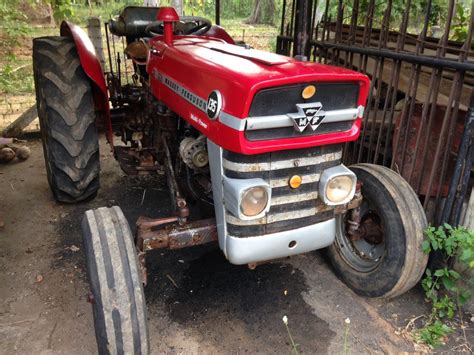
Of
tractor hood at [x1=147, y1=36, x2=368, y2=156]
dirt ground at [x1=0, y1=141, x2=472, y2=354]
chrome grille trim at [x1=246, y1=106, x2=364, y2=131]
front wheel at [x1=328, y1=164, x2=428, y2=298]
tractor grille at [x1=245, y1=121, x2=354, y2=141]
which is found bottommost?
dirt ground at [x1=0, y1=141, x2=472, y2=354]

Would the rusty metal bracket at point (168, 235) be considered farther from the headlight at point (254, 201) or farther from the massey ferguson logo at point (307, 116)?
the massey ferguson logo at point (307, 116)

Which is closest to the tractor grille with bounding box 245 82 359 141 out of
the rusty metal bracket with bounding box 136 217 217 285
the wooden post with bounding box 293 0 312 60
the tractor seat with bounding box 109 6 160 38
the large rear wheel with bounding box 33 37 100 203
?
the rusty metal bracket with bounding box 136 217 217 285

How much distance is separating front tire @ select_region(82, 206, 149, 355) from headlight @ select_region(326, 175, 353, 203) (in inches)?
37.3

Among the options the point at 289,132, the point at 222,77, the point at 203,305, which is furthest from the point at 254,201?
the point at 203,305

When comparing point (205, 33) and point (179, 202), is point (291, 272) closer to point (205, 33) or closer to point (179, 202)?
point (179, 202)

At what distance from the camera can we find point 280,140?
1.87 meters

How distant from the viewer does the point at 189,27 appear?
11.3 feet

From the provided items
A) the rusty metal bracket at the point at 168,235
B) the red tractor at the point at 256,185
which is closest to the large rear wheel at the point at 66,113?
the red tractor at the point at 256,185

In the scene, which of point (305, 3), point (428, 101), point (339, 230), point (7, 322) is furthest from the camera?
point (305, 3)

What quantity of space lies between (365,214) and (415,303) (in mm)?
622

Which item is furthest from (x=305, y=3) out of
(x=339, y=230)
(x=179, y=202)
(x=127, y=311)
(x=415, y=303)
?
(x=127, y=311)

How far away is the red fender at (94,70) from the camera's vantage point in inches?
126

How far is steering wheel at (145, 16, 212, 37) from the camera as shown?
127 inches

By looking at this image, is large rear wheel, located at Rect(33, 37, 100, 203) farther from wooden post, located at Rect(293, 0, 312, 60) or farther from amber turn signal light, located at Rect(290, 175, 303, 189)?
amber turn signal light, located at Rect(290, 175, 303, 189)
